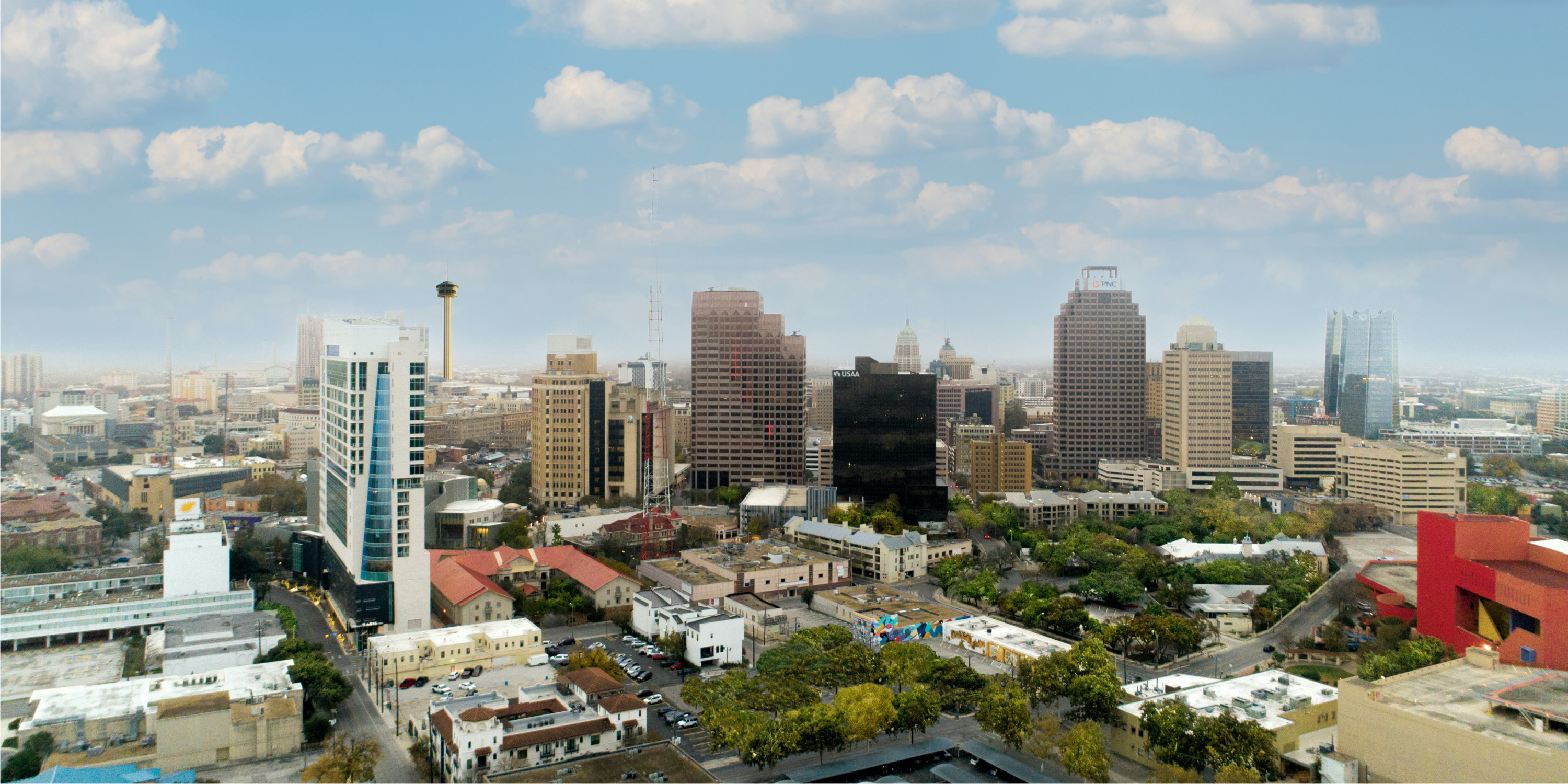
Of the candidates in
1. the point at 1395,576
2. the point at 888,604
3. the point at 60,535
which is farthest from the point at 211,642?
the point at 1395,576

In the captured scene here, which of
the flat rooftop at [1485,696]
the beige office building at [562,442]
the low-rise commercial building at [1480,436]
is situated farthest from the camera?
the low-rise commercial building at [1480,436]

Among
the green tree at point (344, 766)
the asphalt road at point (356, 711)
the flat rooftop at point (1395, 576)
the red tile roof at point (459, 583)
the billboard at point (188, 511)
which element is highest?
the billboard at point (188, 511)

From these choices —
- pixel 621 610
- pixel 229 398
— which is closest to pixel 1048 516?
pixel 621 610

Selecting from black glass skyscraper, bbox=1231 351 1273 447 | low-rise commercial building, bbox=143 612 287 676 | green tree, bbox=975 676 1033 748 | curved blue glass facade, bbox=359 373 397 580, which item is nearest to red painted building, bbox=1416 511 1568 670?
green tree, bbox=975 676 1033 748

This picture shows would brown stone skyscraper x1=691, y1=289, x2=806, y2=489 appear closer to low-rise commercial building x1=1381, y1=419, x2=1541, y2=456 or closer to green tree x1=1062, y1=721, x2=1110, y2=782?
green tree x1=1062, y1=721, x2=1110, y2=782

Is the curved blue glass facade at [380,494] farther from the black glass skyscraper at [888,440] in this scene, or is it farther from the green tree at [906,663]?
the black glass skyscraper at [888,440]

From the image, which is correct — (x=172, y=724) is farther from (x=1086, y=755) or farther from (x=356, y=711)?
(x=1086, y=755)

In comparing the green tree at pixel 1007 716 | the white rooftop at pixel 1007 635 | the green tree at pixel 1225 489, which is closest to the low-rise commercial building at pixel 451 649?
the white rooftop at pixel 1007 635

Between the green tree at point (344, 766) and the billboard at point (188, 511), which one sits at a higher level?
the billboard at point (188, 511)
